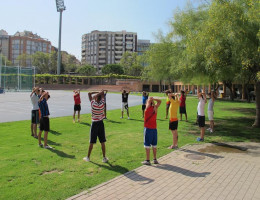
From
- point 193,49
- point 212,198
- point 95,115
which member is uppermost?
point 193,49

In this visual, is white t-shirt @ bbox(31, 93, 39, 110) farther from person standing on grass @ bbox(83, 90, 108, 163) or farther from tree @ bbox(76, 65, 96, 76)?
tree @ bbox(76, 65, 96, 76)

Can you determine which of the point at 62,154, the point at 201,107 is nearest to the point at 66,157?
the point at 62,154

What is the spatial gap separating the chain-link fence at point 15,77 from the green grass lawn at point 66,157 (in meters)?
36.5

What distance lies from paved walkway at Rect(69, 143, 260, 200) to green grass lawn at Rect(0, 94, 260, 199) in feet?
1.37

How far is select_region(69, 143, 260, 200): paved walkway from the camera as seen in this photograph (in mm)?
4520

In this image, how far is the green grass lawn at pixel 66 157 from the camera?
4.72 meters

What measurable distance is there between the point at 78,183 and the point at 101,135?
1576 mm

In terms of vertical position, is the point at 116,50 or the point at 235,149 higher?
the point at 116,50

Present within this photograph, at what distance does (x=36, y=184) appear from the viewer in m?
4.80

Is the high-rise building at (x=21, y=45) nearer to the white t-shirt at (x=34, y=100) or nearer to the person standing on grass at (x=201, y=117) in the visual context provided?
the white t-shirt at (x=34, y=100)

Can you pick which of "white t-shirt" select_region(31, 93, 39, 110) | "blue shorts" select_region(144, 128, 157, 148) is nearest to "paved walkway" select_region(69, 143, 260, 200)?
"blue shorts" select_region(144, 128, 157, 148)

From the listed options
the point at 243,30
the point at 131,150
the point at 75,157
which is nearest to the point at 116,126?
the point at 131,150

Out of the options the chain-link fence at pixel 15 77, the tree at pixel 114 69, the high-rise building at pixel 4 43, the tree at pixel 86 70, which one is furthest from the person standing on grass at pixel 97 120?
the high-rise building at pixel 4 43

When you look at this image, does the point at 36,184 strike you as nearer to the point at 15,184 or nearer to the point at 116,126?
the point at 15,184
